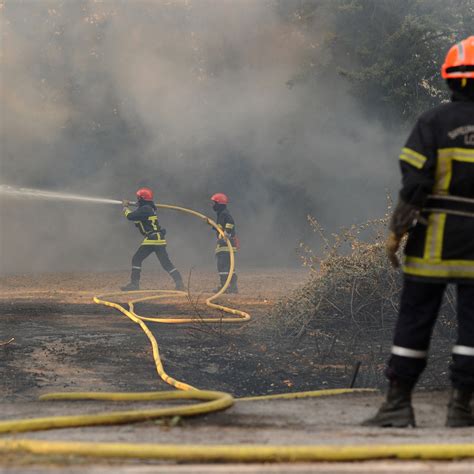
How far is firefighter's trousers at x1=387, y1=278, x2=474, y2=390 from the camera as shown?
359 centimetres

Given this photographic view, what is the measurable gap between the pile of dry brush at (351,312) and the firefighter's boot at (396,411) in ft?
11.0

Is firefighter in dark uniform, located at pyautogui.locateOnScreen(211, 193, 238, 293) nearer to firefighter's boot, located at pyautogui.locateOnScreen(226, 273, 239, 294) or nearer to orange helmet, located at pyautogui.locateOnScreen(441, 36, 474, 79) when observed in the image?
firefighter's boot, located at pyautogui.locateOnScreen(226, 273, 239, 294)

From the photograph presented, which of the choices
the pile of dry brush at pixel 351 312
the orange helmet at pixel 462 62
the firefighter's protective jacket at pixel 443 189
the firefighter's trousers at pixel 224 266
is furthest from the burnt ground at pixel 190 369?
the orange helmet at pixel 462 62

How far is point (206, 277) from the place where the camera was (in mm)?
16125

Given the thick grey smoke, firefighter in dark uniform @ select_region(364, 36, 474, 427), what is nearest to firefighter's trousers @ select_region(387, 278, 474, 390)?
firefighter in dark uniform @ select_region(364, 36, 474, 427)

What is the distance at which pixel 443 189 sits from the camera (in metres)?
3.67

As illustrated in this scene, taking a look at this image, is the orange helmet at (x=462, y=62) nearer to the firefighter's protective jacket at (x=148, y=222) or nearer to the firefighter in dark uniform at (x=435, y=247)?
the firefighter in dark uniform at (x=435, y=247)

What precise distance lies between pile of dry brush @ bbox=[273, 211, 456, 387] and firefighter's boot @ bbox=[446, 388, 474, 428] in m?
3.36

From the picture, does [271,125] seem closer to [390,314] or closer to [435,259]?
[390,314]

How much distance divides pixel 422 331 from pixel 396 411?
1.19 feet

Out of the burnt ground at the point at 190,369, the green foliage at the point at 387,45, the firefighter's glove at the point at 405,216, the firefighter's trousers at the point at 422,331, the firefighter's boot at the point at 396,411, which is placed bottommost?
the burnt ground at the point at 190,369

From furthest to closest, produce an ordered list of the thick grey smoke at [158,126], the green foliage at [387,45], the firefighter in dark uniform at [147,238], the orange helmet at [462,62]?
the thick grey smoke at [158,126] → the green foliage at [387,45] → the firefighter in dark uniform at [147,238] → the orange helmet at [462,62]

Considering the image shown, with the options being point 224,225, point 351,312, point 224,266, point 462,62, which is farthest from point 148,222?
point 462,62

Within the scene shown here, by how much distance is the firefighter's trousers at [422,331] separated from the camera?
3594 mm
